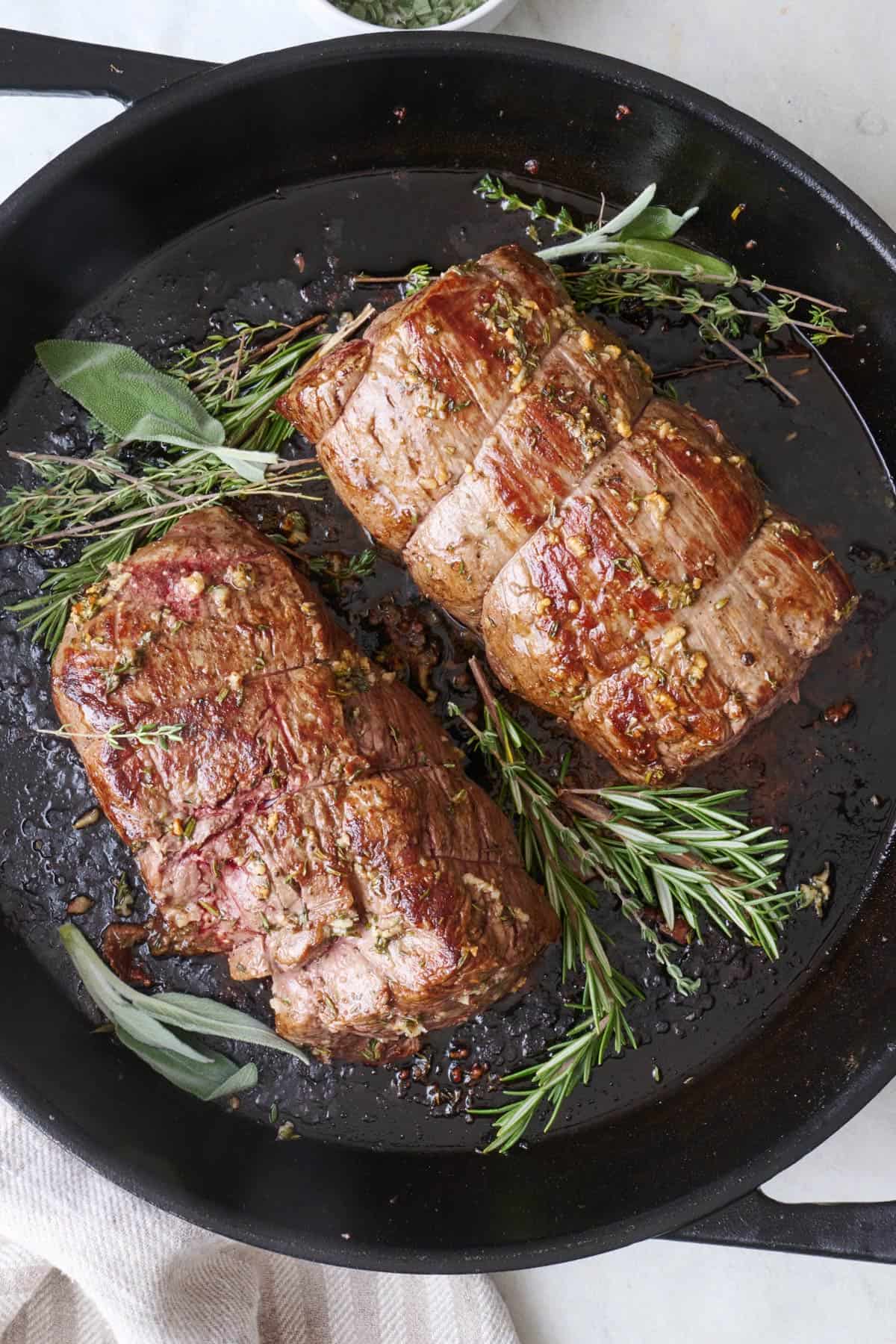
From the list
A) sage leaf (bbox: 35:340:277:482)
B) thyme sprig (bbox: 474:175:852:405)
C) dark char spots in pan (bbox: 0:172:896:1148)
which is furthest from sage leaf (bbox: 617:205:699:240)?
sage leaf (bbox: 35:340:277:482)

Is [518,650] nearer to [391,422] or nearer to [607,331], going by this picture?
[391,422]

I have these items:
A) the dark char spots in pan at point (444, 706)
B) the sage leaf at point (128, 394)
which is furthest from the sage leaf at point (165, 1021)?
the sage leaf at point (128, 394)

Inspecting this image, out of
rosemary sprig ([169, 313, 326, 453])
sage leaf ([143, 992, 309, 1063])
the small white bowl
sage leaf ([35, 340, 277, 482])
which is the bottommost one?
sage leaf ([143, 992, 309, 1063])

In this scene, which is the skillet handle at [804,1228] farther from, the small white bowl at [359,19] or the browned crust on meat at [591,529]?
the small white bowl at [359,19]

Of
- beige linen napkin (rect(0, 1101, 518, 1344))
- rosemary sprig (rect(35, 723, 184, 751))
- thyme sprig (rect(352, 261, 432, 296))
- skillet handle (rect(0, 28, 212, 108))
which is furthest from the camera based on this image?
thyme sprig (rect(352, 261, 432, 296))

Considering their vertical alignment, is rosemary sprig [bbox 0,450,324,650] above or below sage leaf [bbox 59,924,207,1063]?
above

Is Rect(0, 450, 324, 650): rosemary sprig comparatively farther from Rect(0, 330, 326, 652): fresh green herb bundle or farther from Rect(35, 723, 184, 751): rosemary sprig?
Rect(35, 723, 184, 751): rosemary sprig
